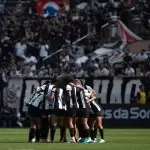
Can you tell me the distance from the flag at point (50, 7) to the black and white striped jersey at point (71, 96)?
24556 mm

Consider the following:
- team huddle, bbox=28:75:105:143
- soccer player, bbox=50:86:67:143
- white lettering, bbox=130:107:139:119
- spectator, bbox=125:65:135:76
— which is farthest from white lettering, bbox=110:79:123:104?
soccer player, bbox=50:86:67:143

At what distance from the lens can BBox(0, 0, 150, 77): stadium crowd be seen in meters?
46.0

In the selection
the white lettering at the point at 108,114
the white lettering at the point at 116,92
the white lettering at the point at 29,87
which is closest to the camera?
the white lettering at the point at 108,114

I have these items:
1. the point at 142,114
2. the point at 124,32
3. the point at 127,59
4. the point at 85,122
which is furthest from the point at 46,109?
the point at 124,32

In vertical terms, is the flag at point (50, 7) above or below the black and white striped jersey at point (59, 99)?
above

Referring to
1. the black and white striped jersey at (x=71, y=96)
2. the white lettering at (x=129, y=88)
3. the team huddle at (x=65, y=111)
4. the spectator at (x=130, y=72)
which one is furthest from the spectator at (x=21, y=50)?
the black and white striped jersey at (x=71, y=96)

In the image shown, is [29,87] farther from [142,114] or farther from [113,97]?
[142,114]

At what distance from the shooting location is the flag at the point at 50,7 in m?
50.5

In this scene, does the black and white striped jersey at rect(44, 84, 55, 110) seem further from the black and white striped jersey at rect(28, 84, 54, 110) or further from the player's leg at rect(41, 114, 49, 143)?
the player's leg at rect(41, 114, 49, 143)

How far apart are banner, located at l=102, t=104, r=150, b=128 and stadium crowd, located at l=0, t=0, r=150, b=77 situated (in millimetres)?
2230

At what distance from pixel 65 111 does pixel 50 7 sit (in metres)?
25.2

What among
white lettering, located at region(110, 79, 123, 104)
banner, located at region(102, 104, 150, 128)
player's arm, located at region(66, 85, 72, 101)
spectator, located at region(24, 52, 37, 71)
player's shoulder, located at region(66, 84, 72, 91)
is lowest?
banner, located at region(102, 104, 150, 128)

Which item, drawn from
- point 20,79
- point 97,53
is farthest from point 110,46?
point 20,79

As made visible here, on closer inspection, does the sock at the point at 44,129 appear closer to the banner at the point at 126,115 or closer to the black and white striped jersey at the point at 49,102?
the black and white striped jersey at the point at 49,102
